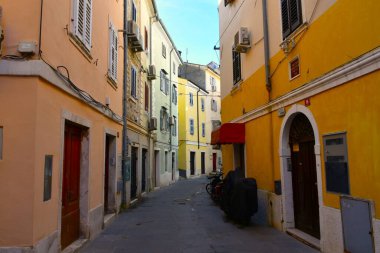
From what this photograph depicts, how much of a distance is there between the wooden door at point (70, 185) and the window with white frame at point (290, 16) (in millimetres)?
4940

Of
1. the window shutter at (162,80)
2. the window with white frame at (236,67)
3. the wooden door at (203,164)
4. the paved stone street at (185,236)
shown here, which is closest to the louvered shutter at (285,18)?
the window with white frame at (236,67)

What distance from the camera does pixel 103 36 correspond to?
355 inches

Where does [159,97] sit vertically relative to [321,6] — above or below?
above

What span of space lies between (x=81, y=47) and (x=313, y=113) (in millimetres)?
4549

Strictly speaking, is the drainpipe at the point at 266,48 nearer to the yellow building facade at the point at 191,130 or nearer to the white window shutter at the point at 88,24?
the white window shutter at the point at 88,24

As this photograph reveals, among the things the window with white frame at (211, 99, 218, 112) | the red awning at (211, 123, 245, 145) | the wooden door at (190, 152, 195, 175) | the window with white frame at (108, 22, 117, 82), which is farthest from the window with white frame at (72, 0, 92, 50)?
the window with white frame at (211, 99, 218, 112)

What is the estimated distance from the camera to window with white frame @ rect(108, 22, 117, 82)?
9.84 meters

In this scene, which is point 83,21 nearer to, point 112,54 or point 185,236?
point 112,54

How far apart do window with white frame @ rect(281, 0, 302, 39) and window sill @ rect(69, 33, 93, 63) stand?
4287 mm

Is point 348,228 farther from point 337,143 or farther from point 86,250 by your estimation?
point 86,250

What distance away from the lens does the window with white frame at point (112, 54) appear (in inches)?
387

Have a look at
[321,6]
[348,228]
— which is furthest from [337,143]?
[321,6]

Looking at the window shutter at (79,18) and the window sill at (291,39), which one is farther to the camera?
the window sill at (291,39)

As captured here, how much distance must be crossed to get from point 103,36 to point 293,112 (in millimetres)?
4870
